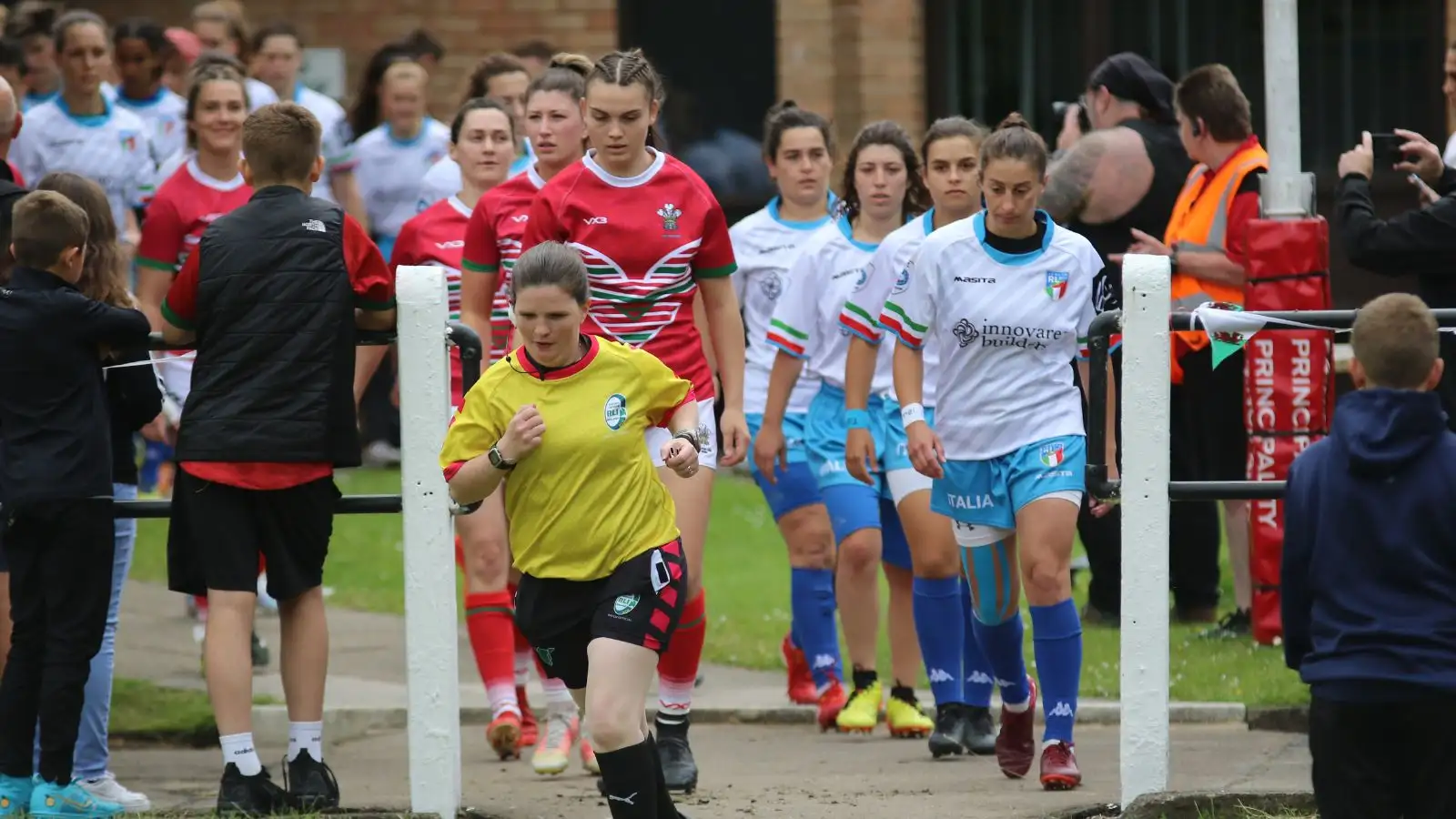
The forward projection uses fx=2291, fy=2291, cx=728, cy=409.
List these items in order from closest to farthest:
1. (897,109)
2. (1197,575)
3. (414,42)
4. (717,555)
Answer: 1. (1197,575)
2. (717,555)
3. (414,42)
4. (897,109)

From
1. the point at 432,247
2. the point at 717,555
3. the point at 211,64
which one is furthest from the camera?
the point at 717,555

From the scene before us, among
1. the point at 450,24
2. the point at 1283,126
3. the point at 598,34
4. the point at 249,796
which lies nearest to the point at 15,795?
the point at 249,796

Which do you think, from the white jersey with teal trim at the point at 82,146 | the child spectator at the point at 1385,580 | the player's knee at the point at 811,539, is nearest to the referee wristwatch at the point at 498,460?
the child spectator at the point at 1385,580

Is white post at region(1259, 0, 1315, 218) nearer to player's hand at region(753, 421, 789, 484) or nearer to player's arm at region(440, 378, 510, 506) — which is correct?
player's hand at region(753, 421, 789, 484)

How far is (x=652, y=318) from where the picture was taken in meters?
6.84

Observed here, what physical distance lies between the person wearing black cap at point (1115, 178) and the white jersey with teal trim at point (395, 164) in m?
3.85

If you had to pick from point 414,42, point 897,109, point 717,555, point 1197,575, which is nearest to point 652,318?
point 1197,575

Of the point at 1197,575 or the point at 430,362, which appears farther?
the point at 1197,575

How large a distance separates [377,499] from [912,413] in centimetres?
163

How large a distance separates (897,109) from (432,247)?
318 inches

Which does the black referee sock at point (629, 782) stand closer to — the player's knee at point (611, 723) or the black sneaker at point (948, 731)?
the player's knee at point (611, 723)

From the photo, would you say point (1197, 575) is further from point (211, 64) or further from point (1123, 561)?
point (211, 64)

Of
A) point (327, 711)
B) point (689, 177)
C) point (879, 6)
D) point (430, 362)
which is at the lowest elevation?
point (327, 711)

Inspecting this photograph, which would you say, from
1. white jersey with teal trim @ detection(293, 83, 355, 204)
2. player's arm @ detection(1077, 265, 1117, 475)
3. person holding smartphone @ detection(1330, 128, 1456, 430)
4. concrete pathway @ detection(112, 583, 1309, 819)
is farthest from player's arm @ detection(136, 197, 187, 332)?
person holding smartphone @ detection(1330, 128, 1456, 430)
